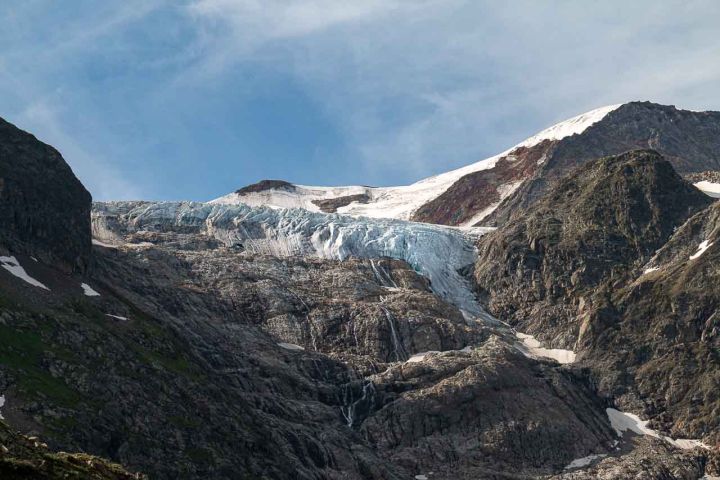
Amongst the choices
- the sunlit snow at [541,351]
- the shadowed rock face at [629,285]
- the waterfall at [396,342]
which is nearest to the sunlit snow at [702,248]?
the shadowed rock face at [629,285]

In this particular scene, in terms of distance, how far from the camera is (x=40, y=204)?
13375 centimetres

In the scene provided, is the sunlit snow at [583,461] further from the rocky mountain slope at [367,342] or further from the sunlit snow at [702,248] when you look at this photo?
the sunlit snow at [702,248]

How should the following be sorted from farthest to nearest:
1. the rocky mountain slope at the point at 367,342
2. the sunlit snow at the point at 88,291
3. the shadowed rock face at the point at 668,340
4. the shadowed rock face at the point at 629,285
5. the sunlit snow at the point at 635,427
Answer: the shadowed rock face at the point at 629,285
the shadowed rock face at the point at 668,340
the sunlit snow at the point at 635,427
the sunlit snow at the point at 88,291
the rocky mountain slope at the point at 367,342

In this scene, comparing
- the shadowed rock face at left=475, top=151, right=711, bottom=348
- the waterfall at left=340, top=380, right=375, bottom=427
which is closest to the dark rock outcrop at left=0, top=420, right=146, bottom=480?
the waterfall at left=340, top=380, right=375, bottom=427

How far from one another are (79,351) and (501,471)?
48.5 m

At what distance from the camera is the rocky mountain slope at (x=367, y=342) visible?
105 m

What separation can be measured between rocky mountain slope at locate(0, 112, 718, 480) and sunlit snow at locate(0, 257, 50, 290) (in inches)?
18.4

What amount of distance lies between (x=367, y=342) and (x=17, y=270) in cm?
4979

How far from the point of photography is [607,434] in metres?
138

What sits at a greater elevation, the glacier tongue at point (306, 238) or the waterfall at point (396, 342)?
the glacier tongue at point (306, 238)

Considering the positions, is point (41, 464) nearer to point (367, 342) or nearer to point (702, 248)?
point (367, 342)

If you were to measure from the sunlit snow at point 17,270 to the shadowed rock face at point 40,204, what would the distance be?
3.72m

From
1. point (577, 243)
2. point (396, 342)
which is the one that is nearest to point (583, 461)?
point (396, 342)

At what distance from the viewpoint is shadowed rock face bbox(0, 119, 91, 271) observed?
12731cm
